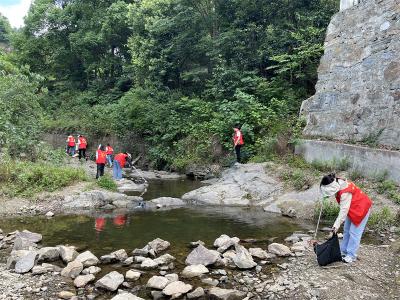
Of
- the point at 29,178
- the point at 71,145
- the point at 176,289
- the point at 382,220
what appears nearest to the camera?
the point at 176,289

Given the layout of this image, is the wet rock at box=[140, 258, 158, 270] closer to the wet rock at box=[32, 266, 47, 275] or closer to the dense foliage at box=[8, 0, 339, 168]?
the wet rock at box=[32, 266, 47, 275]

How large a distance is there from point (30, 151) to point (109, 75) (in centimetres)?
2252

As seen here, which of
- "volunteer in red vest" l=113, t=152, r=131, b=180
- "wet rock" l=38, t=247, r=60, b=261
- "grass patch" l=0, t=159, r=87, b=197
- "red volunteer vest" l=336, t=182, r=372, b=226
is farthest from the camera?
"volunteer in red vest" l=113, t=152, r=131, b=180

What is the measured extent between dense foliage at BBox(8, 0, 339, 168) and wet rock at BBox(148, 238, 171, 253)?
388 inches

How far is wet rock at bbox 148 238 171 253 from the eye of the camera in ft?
29.6

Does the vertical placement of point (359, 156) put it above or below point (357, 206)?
above

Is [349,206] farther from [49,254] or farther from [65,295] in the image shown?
[49,254]

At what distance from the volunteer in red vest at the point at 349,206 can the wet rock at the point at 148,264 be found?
11.8 feet

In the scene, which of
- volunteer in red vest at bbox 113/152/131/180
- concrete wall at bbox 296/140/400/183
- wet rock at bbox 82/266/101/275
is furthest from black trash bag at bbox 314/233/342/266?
volunteer in red vest at bbox 113/152/131/180

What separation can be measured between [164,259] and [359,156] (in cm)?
829

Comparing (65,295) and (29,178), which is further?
(29,178)

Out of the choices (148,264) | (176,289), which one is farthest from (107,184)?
(176,289)

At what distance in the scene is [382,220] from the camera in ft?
34.3

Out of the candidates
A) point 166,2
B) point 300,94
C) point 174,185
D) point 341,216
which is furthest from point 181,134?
point 341,216
